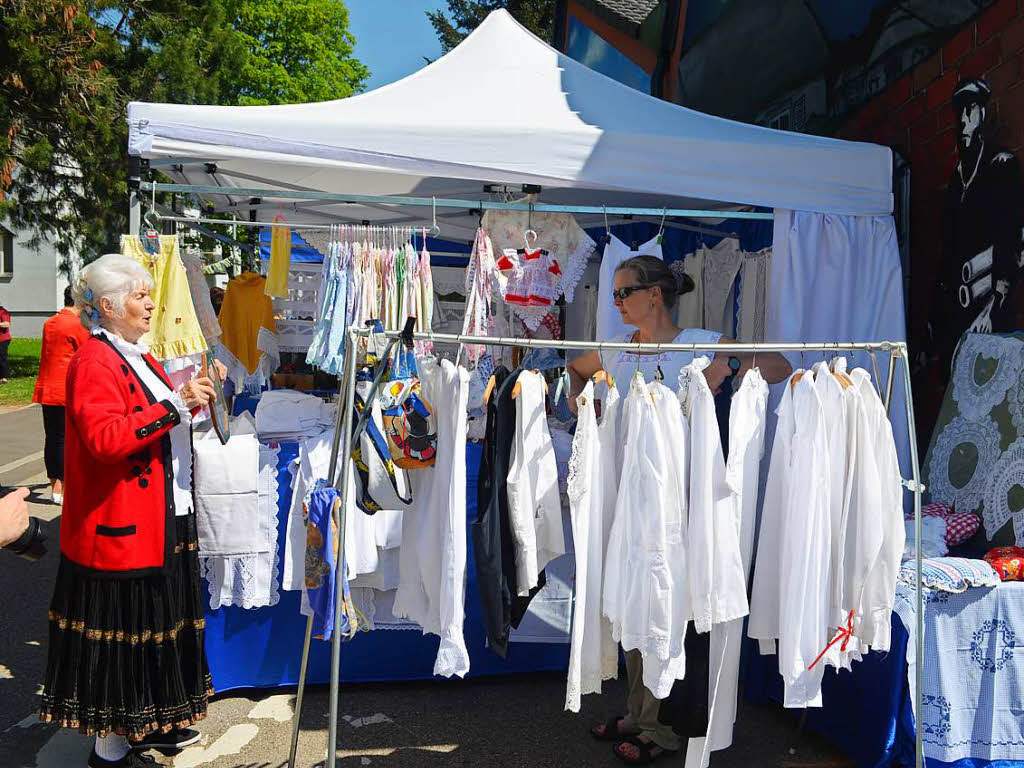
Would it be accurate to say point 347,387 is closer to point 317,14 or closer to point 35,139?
point 35,139

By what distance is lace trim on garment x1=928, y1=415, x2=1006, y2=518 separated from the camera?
10.1 ft

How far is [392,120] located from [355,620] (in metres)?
2.02

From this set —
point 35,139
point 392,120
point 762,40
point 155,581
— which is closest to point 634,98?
point 392,120

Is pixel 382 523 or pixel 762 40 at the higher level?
pixel 762 40

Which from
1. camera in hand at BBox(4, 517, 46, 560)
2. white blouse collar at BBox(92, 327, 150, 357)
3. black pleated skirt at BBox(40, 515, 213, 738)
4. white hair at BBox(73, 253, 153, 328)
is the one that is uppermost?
white hair at BBox(73, 253, 153, 328)

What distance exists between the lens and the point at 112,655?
260cm

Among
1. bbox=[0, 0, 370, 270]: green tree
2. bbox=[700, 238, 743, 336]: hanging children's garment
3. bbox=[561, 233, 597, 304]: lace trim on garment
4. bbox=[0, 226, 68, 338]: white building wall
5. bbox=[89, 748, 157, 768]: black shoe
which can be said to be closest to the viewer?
bbox=[89, 748, 157, 768]: black shoe

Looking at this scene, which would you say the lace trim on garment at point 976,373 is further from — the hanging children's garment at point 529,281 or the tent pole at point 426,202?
the hanging children's garment at point 529,281

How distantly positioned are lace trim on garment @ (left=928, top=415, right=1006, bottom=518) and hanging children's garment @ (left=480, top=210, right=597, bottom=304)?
70.1 inches

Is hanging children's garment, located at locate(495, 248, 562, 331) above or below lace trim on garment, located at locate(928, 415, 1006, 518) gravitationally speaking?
above

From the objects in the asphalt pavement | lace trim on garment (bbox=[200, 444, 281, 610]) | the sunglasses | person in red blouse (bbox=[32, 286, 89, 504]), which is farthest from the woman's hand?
person in red blouse (bbox=[32, 286, 89, 504])

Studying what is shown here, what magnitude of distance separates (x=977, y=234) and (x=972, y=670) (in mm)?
1799

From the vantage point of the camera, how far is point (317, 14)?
74.9ft

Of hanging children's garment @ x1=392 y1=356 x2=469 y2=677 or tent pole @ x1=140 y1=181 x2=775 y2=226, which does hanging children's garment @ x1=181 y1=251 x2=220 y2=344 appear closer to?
tent pole @ x1=140 y1=181 x2=775 y2=226
